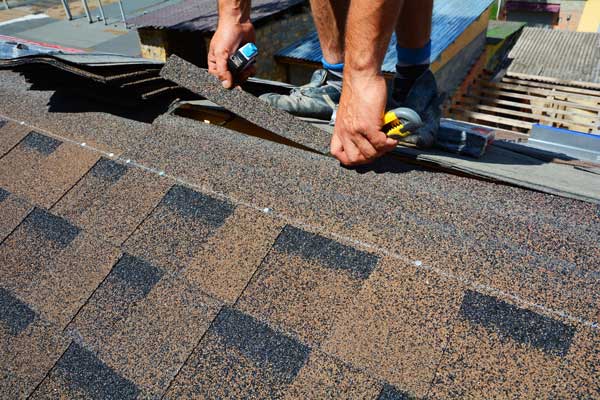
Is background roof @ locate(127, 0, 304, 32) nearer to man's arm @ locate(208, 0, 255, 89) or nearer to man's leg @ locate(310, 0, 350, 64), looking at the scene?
man's leg @ locate(310, 0, 350, 64)

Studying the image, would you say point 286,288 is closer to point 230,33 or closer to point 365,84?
point 365,84

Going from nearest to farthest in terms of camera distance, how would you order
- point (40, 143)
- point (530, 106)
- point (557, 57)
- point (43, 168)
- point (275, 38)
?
1. point (43, 168)
2. point (40, 143)
3. point (530, 106)
4. point (275, 38)
5. point (557, 57)

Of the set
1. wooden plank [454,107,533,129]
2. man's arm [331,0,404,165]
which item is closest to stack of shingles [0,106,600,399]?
man's arm [331,0,404,165]

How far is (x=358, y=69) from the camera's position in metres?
1.82

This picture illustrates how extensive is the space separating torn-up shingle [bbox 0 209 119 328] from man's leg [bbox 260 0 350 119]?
1187 millimetres

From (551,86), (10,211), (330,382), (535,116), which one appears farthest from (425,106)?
(551,86)

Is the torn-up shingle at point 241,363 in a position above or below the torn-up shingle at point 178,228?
below

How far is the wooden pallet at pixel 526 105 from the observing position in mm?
9086

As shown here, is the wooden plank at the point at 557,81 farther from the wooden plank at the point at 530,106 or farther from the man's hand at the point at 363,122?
the man's hand at the point at 363,122

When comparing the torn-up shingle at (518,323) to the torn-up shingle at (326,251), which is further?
the torn-up shingle at (326,251)

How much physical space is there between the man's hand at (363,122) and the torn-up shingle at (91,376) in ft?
3.74

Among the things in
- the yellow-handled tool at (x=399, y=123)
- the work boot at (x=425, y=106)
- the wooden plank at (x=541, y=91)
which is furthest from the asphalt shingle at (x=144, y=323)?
the wooden plank at (x=541, y=91)

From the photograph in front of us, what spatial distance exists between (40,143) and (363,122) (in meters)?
1.81

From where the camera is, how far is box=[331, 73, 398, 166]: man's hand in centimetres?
178
